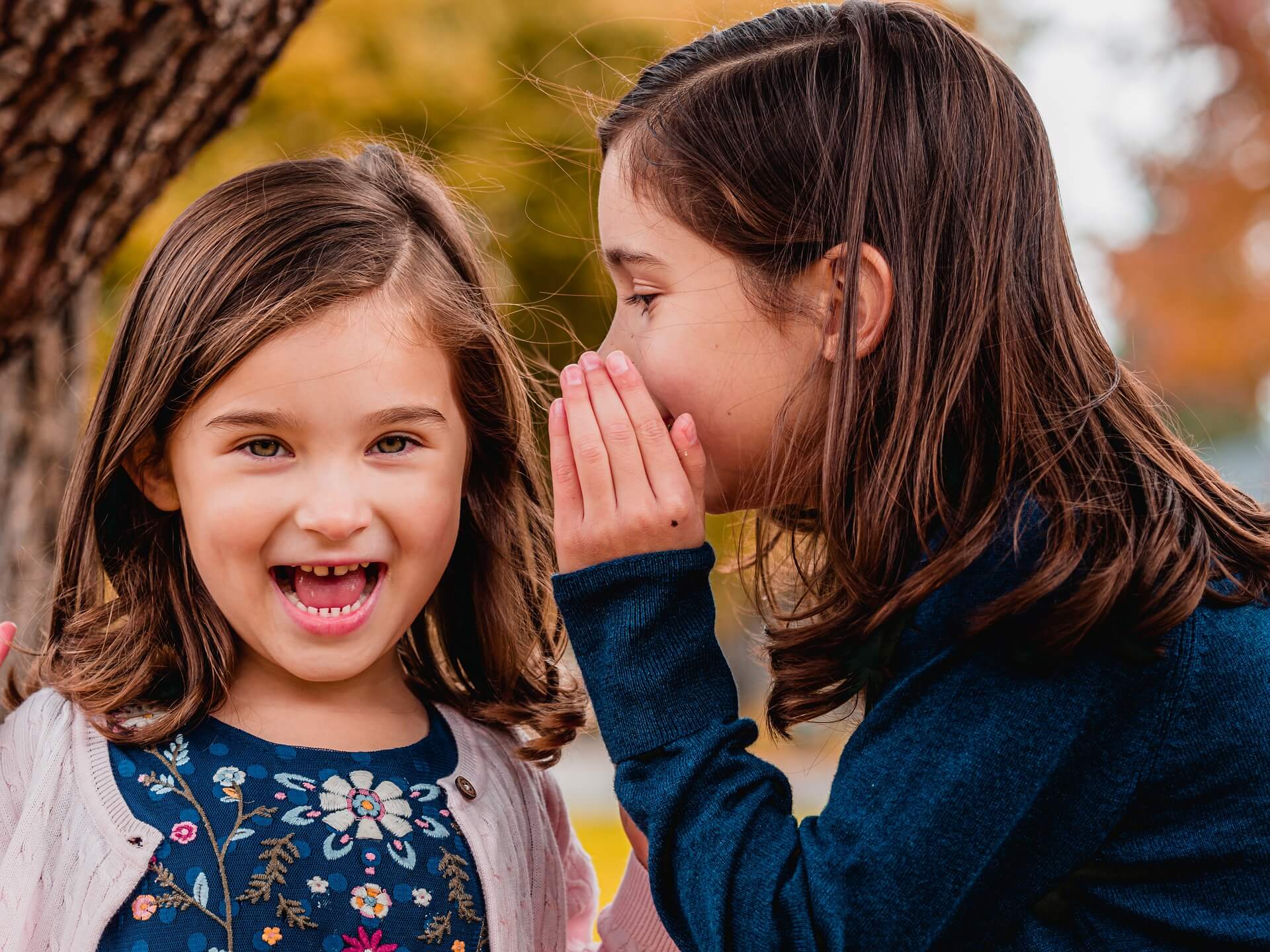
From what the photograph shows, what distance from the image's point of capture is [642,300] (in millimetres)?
2105

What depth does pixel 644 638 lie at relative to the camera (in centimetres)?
182

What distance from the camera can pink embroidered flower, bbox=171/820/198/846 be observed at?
185 cm

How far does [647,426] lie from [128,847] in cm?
93

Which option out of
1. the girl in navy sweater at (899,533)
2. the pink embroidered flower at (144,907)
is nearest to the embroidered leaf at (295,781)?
the pink embroidered flower at (144,907)

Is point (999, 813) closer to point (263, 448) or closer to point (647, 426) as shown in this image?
point (647, 426)

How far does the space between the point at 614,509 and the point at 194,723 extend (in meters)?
0.72

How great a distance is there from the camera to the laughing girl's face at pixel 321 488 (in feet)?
6.27

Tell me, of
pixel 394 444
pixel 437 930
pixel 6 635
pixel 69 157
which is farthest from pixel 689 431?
pixel 69 157

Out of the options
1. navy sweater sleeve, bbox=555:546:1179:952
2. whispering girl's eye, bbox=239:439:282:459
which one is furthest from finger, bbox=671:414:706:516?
whispering girl's eye, bbox=239:439:282:459

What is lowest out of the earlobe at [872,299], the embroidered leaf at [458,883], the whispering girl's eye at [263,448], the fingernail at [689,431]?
the embroidered leaf at [458,883]

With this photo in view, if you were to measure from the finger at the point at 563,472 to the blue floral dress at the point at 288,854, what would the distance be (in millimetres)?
488

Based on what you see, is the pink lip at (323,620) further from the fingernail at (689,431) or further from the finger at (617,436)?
the fingernail at (689,431)

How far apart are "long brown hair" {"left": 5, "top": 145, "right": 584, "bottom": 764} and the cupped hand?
0.27m

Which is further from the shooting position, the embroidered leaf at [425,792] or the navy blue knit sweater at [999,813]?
the embroidered leaf at [425,792]
